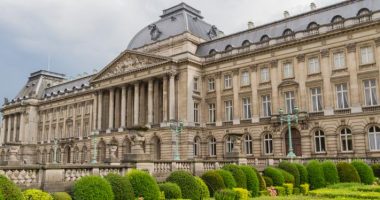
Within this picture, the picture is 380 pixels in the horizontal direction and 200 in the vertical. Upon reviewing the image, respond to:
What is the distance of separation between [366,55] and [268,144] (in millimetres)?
14107

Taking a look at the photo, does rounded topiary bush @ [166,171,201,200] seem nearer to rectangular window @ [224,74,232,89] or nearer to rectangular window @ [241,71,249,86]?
rectangular window @ [241,71,249,86]

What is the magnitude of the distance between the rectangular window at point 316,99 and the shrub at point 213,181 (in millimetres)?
24894

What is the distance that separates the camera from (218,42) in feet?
171

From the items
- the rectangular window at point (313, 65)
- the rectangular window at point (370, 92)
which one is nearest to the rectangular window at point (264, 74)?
the rectangular window at point (313, 65)

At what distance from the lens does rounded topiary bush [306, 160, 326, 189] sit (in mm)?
24984

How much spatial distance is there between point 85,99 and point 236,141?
46036 mm

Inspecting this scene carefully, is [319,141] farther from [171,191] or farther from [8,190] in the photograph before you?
[8,190]

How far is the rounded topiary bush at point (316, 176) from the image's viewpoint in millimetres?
24984

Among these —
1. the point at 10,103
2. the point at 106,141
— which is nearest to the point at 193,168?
the point at 106,141

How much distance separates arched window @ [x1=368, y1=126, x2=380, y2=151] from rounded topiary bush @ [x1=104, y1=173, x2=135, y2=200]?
28974 millimetres

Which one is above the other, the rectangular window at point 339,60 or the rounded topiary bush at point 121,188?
the rectangular window at point 339,60

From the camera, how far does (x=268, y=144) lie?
44312 millimetres

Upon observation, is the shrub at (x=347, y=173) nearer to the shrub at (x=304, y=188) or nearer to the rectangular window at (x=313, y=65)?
the shrub at (x=304, y=188)

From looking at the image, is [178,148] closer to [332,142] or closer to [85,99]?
[332,142]
